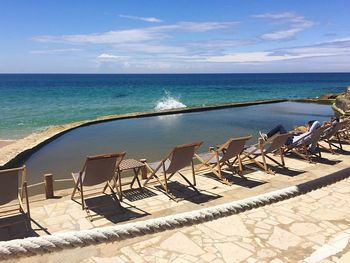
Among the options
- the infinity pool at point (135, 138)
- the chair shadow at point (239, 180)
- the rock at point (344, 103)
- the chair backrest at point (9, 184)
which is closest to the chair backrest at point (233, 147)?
the chair shadow at point (239, 180)

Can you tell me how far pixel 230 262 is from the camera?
12.9 ft

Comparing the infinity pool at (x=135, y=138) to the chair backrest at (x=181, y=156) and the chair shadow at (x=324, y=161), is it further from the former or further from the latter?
the chair shadow at (x=324, y=161)

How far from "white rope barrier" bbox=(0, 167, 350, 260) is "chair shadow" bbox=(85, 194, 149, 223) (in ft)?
7.74

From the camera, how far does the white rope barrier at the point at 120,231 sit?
236 centimetres

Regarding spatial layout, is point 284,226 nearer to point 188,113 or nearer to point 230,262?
point 230,262

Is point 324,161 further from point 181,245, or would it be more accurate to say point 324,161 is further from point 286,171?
point 181,245

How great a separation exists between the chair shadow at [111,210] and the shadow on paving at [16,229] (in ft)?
2.64

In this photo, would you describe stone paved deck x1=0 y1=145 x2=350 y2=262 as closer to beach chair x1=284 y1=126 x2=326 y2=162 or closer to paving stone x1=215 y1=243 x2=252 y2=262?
paving stone x1=215 y1=243 x2=252 y2=262

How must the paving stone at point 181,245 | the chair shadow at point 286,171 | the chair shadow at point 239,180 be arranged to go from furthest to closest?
the chair shadow at point 286,171, the chair shadow at point 239,180, the paving stone at point 181,245

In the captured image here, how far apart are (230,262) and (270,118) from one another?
20618 millimetres

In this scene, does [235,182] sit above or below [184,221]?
below

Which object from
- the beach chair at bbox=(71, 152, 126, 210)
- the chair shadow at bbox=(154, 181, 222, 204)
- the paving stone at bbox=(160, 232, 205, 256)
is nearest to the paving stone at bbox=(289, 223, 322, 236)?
the paving stone at bbox=(160, 232, 205, 256)

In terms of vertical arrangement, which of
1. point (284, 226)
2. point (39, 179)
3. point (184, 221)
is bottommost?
point (39, 179)

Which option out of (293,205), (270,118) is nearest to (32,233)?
(293,205)
